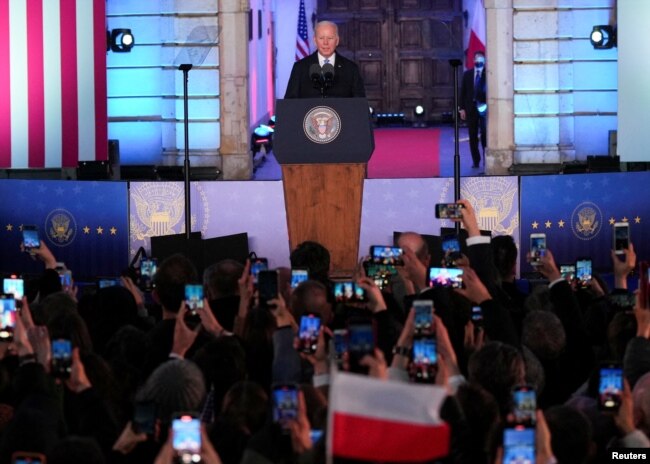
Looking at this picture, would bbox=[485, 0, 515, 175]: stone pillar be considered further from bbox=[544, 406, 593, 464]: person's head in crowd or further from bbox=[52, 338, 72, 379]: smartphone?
bbox=[544, 406, 593, 464]: person's head in crowd

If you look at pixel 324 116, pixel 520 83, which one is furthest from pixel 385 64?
pixel 324 116

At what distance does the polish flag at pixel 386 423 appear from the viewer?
173 inches

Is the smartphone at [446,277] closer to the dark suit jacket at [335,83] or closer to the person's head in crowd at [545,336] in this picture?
the person's head in crowd at [545,336]

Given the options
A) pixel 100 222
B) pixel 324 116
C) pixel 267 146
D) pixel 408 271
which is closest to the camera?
pixel 408 271

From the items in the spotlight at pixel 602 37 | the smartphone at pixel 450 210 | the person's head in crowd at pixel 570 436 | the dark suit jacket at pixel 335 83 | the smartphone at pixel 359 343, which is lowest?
the person's head in crowd at pixel 570 436

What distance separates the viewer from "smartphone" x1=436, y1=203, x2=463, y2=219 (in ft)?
29.8

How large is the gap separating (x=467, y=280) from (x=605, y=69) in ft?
35.6

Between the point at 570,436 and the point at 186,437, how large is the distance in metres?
1.40

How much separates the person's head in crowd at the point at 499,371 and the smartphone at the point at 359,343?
0.68 metres

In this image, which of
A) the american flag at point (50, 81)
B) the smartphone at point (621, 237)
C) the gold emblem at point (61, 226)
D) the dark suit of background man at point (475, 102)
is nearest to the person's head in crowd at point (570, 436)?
the smartphone at point (621, 237)

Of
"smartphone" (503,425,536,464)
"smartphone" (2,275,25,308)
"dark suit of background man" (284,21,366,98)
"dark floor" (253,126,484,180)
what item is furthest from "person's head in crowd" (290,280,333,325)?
"dark floor" (253,126,484,180)

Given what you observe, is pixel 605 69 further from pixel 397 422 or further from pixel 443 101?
pixel 397 422

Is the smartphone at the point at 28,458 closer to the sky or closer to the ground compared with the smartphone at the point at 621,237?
closer to the ground

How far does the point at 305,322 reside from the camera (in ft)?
22.3
